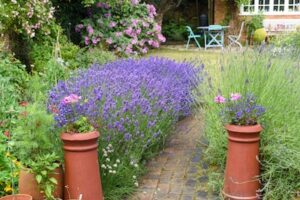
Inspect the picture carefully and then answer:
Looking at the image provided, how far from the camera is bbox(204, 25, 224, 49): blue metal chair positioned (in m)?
14.4

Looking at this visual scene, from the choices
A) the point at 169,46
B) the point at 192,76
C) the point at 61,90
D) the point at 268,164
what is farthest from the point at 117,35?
the point at 268,164

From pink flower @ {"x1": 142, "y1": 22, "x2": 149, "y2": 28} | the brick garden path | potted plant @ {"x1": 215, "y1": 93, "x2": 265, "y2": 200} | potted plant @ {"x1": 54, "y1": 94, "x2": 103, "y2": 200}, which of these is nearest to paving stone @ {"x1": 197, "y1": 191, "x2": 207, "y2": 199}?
the brick garden path

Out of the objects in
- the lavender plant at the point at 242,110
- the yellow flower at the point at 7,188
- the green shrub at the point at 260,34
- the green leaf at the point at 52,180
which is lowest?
the yellow flower at the point at 7,188

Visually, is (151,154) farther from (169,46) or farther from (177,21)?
(177,21)

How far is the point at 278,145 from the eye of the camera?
12.1 feet

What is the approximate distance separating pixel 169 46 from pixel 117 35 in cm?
438

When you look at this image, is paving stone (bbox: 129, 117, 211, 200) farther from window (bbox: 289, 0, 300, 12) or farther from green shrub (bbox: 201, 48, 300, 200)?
window (bbox: 289, 0, 300, 12)

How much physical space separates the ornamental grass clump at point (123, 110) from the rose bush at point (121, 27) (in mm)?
5800

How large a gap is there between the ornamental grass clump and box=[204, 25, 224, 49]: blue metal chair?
30.3 feet

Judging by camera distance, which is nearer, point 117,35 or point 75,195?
point 75,195

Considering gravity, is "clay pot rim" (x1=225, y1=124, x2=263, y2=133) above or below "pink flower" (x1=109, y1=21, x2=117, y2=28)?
below

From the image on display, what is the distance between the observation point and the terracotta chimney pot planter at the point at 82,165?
10.5ft

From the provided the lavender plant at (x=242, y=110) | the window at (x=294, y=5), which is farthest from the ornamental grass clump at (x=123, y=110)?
the window at (x=294, y=5)

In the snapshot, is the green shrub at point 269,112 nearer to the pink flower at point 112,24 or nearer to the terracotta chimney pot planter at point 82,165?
the terracotta chimney pot planter at point 82,165
